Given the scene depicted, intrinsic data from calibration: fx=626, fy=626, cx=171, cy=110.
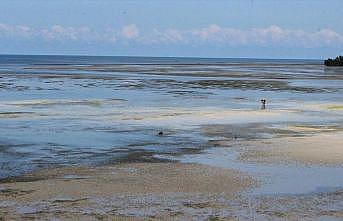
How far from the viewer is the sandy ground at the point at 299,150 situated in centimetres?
1507

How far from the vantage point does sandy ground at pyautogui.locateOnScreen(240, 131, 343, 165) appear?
1507 cm

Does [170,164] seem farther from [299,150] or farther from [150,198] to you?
[299,150]

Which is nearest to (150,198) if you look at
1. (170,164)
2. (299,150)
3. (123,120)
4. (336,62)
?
(170,164)

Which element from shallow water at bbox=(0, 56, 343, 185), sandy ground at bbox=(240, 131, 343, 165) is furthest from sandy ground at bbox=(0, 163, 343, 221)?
sandy ground at bbox=(240, 131, 343, 165)

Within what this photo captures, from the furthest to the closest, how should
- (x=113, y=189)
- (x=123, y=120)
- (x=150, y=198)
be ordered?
(x=123, y=120) → (x=113, y=189) → (x=150, y=198)

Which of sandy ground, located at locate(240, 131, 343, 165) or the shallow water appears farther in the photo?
the shallow water

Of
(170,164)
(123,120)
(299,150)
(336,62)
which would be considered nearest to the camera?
(170,164)

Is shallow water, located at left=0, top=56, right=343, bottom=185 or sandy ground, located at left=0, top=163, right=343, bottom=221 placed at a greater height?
sandy ground, located at left=0, top=163, right=343, bottom=221

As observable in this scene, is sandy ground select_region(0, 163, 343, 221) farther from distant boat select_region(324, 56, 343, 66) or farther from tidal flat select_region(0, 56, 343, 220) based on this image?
distant boat select_region(324, 56, 343, 66)

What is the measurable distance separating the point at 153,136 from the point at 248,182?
6.99 m

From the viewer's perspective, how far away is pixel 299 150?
Result: 16359mm

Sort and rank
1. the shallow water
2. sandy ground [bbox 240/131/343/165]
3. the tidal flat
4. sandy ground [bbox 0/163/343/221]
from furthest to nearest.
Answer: the shallow water
sandy ground [bbox 240/131/343/165]
the tidal flat
sandy ground [bbox 0/163/343/221]

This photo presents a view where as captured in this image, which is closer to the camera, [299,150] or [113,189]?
[113,189]

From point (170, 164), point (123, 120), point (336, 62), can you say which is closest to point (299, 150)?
point (170, 164)
